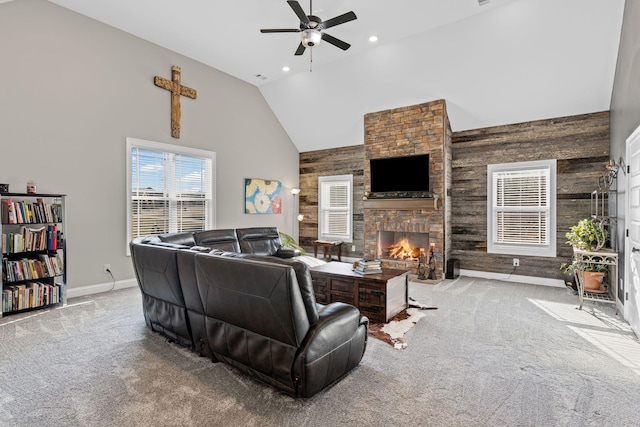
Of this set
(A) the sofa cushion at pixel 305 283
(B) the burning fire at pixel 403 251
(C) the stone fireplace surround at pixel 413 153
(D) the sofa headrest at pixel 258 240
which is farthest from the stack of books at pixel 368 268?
(B) the burning fire at pixel 403 251

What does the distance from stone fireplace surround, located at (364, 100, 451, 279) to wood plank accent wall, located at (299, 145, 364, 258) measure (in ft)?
2.68

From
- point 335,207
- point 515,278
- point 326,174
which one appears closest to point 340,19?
point 326,174

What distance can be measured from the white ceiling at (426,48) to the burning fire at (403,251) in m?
2.43

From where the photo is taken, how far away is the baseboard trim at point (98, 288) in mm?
4660

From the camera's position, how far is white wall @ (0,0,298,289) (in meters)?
4.17

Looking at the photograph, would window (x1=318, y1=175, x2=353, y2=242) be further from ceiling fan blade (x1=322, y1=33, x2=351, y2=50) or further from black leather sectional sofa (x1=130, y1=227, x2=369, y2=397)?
black leather sectional sofa (x1=130, y1=227, x2=369, y2=397)

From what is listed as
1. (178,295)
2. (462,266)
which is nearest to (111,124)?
(178,295)

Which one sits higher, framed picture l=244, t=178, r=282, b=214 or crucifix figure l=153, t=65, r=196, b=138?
crucifix figure l=153, t=65, r=196, b=138

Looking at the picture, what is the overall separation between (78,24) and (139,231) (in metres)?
3.05

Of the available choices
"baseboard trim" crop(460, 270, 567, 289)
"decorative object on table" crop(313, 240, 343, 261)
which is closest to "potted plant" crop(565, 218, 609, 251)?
"baseboard trim" crop(460, 270, 567, 289)

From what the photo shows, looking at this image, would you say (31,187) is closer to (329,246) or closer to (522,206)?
(329,246)

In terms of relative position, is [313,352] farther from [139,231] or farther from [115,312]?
[139,231]

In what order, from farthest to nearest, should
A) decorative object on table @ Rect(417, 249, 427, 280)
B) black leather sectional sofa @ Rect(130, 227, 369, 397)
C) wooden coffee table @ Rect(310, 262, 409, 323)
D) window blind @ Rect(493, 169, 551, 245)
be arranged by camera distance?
decorative object on table @ Rect(417, 249, 427, 280) → window blind @ Rect(493, 169, 551, 245) → wooden coffee table @ Rect(310, 262, 409, 323) → black leather sectional sofa @ Rect(130, 227, 369, 397)

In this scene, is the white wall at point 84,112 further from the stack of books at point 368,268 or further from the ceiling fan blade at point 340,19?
the stack of books at point 368,268
